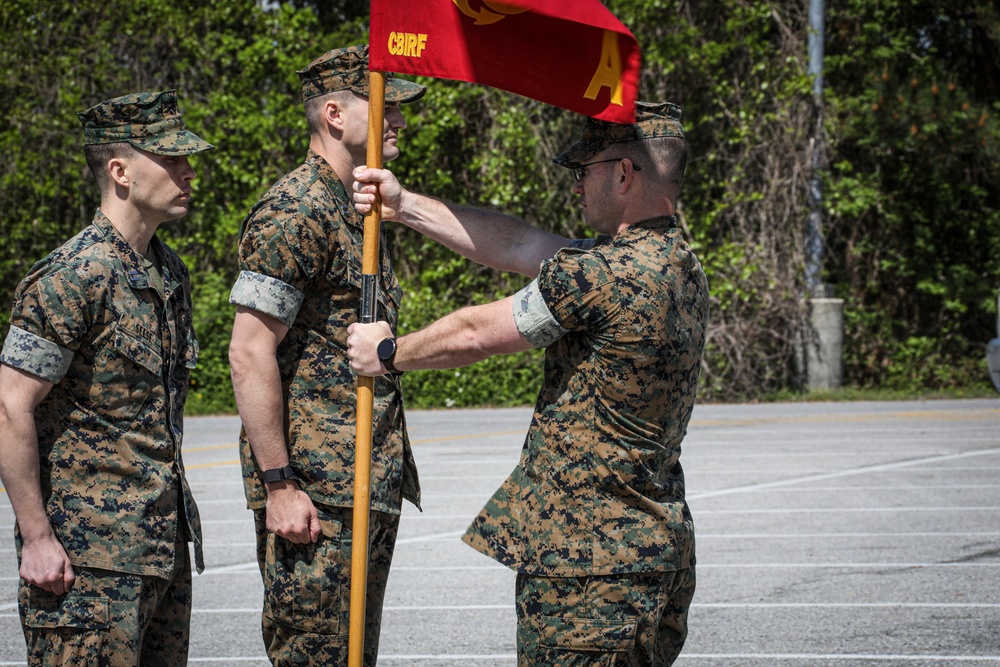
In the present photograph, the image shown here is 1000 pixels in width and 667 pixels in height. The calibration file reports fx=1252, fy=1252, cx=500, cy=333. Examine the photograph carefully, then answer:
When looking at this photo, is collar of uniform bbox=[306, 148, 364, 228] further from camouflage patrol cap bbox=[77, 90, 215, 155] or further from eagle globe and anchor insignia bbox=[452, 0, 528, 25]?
eagle globe and anchor insignia bbox=[452, 0, 528, 25]

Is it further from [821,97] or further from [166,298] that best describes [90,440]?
[821,97]

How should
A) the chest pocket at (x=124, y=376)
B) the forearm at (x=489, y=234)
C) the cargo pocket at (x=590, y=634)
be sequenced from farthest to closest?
the forearm at (x=489, y=234), the chest pocket at (x=124, y=376), the cargo pocket at (x=590, y=634)

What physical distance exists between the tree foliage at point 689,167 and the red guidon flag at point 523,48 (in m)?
14.2

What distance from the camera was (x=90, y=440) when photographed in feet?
11.8

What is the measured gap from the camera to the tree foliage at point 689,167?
18812mm

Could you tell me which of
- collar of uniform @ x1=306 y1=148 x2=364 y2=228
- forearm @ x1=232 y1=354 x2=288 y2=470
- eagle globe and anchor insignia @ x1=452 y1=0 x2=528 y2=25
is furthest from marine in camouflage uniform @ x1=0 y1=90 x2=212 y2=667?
eagle globe and anchor insignia @ x1=452 y1=0 x2=528 y2=25

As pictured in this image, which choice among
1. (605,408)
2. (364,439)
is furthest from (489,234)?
(605,408)

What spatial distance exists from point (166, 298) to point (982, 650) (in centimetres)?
401

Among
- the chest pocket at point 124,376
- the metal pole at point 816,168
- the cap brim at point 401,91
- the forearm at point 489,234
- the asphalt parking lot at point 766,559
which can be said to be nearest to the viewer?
the chest pocket at point 124,376

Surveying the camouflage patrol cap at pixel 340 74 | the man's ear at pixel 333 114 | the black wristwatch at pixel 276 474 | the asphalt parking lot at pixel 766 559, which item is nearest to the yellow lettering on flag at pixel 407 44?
the camouflage patrol cap at pixel 340 74

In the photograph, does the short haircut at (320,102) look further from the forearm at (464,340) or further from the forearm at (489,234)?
the forearm at (464,340)

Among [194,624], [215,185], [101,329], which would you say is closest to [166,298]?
[101,329]

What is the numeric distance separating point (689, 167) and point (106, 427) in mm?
17167

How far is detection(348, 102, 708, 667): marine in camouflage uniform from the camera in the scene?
3297 millimetres
